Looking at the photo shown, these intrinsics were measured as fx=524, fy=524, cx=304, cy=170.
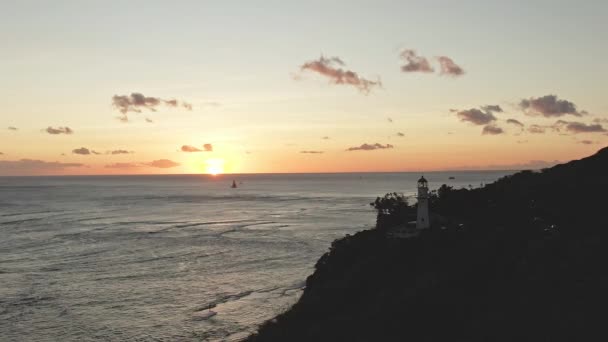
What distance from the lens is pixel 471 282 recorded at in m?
32.5

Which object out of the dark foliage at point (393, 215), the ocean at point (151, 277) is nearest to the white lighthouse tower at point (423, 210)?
the dark foliage at point (393, 215)

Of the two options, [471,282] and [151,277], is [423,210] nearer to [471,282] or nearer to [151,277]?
[471,282]

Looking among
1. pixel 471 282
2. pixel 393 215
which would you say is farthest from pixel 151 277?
pixel 471 282

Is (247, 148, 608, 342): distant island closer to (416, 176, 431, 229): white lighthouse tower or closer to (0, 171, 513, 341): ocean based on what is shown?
(416, 176, 431, 229): white lighthouse tower

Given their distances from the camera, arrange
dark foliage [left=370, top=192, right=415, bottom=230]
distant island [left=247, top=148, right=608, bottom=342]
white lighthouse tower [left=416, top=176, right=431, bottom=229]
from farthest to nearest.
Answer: dark foliage [left=370, top=192, right=415, bottom=230] → white lighthouse tower [left=416, top=176, right=431, bottom=229] → distant island [left=247, top=148, right=608, bottom=342]

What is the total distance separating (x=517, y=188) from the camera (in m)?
69.9

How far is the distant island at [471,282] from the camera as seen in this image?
26828 mm

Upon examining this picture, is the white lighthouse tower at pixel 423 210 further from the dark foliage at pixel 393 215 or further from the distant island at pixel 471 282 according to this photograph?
the dark foliage at pixel 393 215

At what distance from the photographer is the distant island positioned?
88.0 ft

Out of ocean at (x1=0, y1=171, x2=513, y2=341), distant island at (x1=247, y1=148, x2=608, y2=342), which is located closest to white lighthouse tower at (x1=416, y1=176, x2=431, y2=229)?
distant island at (x1=247, y1=148, x2=608, y2=342)

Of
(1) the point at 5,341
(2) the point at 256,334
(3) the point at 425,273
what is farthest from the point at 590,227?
(1) the point at 5,341

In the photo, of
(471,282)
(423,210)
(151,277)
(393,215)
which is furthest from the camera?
(393,215)

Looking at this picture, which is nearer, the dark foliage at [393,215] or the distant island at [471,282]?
the distant island at [471,282]

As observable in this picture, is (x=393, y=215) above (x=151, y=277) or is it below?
above
